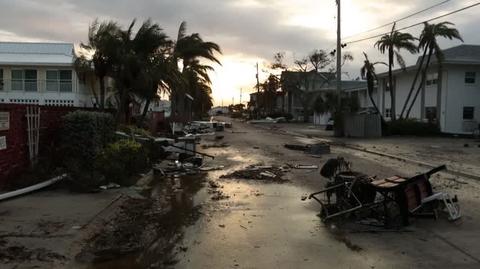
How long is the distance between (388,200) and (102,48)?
18228 mm

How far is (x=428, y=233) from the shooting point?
9.01m

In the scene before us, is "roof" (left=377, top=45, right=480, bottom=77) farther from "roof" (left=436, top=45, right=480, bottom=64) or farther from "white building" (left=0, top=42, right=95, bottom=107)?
"white building" (left=0, top=42, right=95, bottom=107)

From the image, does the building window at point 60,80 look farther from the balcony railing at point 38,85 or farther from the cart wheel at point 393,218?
the cart wheel at point 393,218

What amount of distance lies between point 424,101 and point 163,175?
36.0 metres

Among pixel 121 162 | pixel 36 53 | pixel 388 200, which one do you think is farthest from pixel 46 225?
pixel 36 53

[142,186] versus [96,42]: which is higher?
[96,42]

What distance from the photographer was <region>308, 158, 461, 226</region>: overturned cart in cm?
948

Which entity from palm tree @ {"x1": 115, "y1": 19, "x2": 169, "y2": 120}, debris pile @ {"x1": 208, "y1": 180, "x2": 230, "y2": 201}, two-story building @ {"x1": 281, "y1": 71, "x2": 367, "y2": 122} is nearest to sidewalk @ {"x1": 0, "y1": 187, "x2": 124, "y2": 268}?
debris pile @ {"x1": 208, "y1": 180, "x2": 230, "y2": 201}

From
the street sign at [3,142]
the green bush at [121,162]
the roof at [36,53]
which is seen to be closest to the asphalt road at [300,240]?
the green bush at [121,162]

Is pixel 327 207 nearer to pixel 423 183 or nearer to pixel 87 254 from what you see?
pixel 423 183

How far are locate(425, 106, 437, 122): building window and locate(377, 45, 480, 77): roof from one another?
3.55m

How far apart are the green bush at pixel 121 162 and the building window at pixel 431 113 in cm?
3330

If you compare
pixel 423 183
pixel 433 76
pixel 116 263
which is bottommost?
pixel 116 263

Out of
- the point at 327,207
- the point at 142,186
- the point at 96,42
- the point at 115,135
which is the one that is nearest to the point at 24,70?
the point at 96,42
